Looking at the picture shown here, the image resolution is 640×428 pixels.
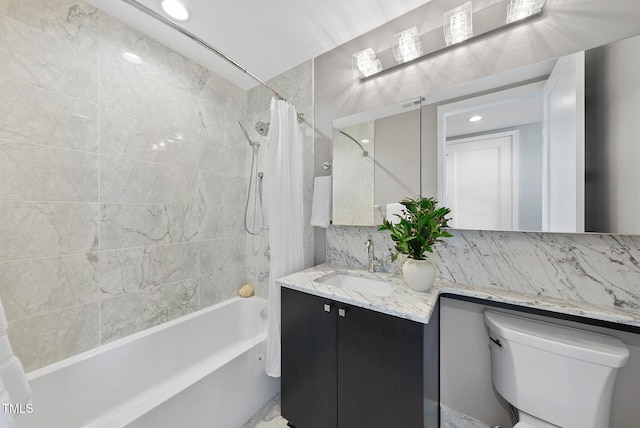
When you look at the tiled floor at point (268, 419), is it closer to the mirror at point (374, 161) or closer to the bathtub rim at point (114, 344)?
the bathtub rim at point (114, 344)

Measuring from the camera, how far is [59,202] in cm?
128

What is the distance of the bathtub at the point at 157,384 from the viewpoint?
110 centimetres

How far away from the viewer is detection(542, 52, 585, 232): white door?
39.1 inches

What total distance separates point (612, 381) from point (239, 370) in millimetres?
1733

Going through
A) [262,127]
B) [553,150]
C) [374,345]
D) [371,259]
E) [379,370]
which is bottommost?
[379,370]

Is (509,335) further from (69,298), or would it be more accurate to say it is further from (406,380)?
(69,298)

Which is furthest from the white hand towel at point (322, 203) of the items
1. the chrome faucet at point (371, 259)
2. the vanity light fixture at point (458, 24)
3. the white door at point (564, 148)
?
the white door at point (564, 148)

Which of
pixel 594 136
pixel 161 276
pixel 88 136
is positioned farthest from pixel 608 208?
pixel 88 136

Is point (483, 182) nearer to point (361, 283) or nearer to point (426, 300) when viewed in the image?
point (426, 300)

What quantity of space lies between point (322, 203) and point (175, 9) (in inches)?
61.5

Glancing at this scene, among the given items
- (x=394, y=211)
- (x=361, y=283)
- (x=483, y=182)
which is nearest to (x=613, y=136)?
(x=483, y=182)

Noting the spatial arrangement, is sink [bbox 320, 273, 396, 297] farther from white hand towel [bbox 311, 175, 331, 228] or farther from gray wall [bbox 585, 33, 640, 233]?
gray wall [bbox 585, 33, 640, 233]

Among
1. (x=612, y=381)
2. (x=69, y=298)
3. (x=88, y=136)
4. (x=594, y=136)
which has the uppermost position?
(x=88, y=136)

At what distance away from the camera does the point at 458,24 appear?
1.25m
